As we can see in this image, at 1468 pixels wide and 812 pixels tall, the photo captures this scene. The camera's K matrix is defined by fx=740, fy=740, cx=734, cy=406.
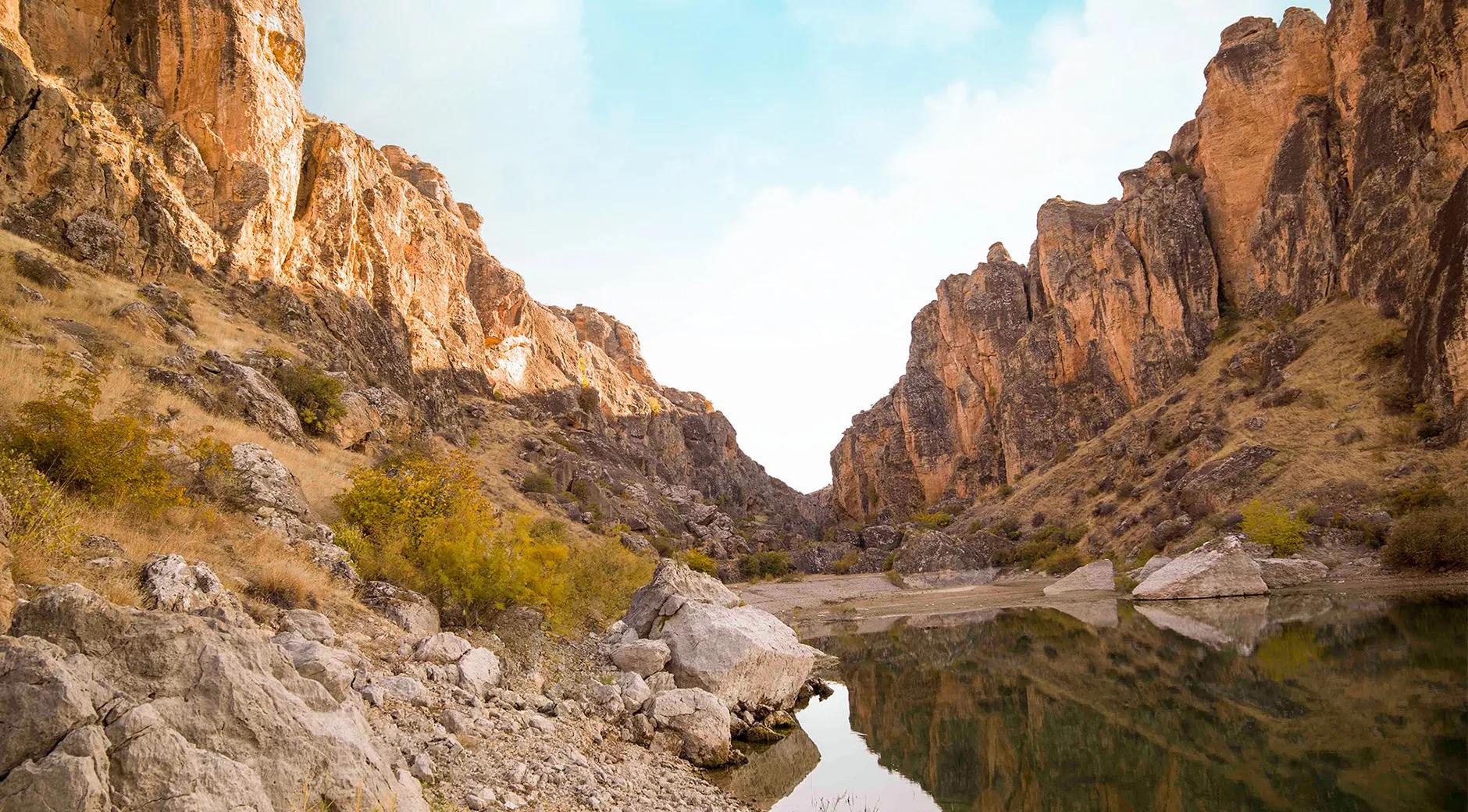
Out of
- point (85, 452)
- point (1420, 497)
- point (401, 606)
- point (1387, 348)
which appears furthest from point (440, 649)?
point (1387, 348)

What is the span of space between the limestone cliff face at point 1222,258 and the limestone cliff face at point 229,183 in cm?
6169

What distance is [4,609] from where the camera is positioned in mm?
5445

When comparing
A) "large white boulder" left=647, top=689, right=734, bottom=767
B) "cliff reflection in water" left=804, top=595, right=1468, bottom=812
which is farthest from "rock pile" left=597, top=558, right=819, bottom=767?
"cliff reflection in water" left=804, top=595, right=1468, bottom=812

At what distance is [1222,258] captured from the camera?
74.6m

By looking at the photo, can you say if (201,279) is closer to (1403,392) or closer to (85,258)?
(85,258)

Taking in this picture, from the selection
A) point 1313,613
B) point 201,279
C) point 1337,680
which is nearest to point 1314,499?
point 1313,613

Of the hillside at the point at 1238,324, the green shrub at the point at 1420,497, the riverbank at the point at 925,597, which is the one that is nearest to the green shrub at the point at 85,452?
the riverbank at the point at 925,597

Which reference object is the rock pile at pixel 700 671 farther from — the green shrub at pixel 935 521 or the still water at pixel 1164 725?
the green shrub at pixel 935 521

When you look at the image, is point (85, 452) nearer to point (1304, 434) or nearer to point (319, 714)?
point (319, 714)

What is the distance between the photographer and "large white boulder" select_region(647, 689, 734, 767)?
45.1 feet

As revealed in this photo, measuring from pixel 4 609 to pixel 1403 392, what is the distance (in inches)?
2314

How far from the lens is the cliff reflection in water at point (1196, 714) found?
11.8 m

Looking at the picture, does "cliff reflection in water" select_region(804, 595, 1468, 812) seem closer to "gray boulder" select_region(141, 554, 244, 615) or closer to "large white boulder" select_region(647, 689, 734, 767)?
"large white boulder" select_region(647, 689, 734, 767)

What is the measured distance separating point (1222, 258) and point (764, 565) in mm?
55714
